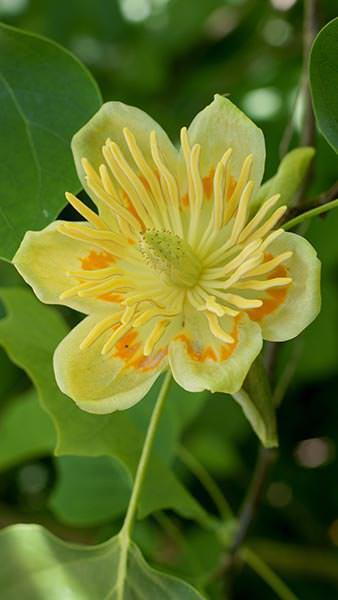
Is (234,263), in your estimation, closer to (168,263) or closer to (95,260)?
(168,263)

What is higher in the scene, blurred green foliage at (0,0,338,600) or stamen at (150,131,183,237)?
stamen at (150,131,183,237)

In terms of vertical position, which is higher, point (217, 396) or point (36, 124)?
point (36, 124)

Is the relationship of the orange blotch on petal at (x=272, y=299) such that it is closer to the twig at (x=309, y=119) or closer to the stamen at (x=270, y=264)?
the stamen at (x=270, y=264)

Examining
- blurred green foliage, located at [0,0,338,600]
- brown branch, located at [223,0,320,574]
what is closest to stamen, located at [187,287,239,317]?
brown branch, located at [223,0,320,574]

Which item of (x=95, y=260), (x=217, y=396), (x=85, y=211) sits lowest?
(x=217, y=396)

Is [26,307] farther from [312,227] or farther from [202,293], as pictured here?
[312,227]

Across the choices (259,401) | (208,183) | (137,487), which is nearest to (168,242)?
(208,183)

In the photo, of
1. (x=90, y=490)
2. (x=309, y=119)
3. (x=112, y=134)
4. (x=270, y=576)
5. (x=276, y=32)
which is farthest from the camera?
(x=276, y=32)

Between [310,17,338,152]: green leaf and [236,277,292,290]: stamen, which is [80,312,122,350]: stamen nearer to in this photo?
[236,277,292,290]: stamen
